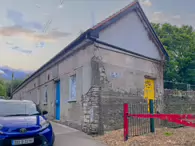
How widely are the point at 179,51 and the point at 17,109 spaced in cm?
2298

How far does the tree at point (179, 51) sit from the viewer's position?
956 inches

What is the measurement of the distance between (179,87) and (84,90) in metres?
11.1

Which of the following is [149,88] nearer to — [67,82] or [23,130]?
[67,82]

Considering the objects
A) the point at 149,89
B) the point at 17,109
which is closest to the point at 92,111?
the point at 17,109

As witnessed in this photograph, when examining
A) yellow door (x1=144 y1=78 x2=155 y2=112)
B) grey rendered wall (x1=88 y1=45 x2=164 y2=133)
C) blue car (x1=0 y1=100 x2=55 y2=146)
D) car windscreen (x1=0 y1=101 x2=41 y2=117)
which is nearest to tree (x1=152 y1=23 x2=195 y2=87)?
yellow door (x1=144 y1=78 x2=155 y2=112)

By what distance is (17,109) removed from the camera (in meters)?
6.83

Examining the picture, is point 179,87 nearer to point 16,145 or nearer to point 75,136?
point 75,136

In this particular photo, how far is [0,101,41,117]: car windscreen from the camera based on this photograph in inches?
257

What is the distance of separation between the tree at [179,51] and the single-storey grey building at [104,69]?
11.3 meters

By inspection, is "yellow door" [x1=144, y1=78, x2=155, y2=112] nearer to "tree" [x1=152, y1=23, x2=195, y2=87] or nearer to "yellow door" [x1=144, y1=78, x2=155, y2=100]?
"yellow door" [x1=144, y1=78, x2=155, y2=100]

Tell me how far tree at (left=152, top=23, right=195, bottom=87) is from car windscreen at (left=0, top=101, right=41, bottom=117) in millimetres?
19564

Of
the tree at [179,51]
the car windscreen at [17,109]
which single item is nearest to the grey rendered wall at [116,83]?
the car windscreen at [17,109]

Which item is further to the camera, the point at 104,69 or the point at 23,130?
the point at 104,69

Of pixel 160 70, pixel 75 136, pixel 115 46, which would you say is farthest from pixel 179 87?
pixel 75 136
